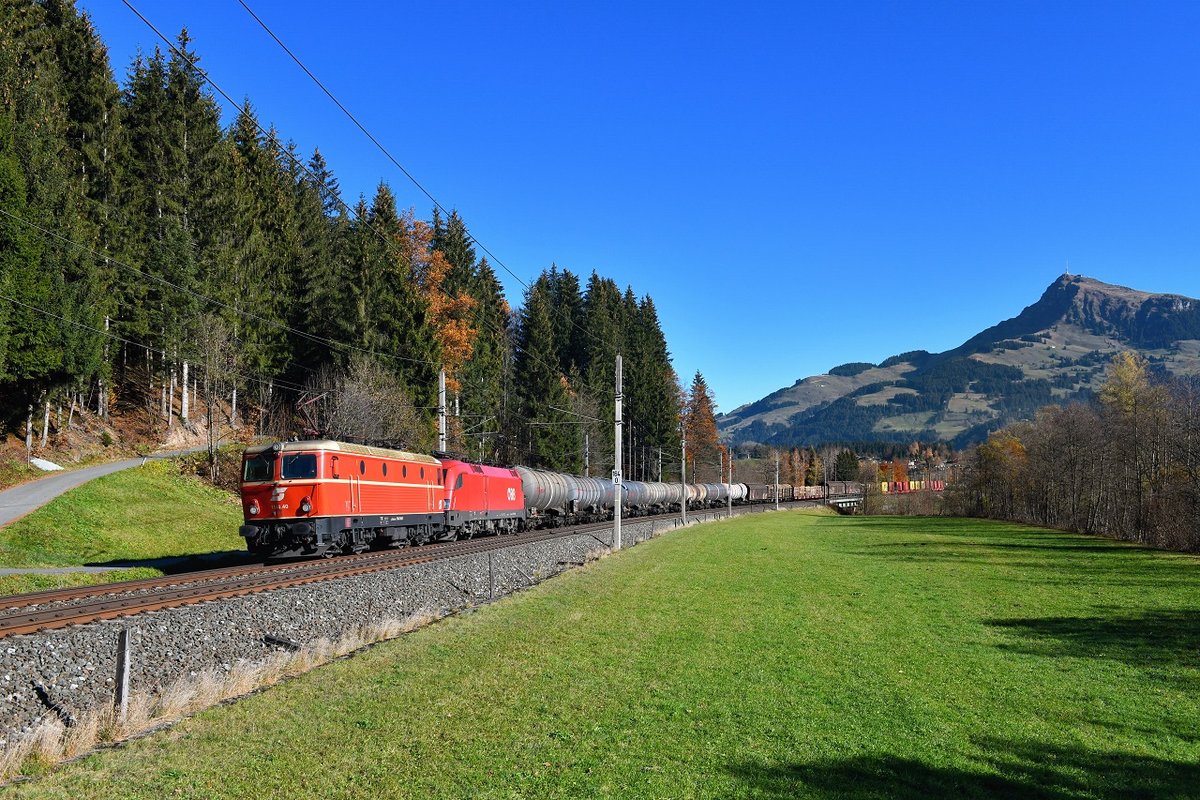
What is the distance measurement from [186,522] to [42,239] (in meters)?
14.2

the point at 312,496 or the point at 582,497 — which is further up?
the point at 312,496

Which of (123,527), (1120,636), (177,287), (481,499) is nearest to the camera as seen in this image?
(1120,636)

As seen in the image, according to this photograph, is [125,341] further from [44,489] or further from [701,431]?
[701,431]

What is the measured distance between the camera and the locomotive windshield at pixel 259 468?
78.4ft

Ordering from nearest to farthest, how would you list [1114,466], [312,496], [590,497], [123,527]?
[312,496] → [123,527] → [590,497] → [1114,466]

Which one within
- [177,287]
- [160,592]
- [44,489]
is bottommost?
[160,592]

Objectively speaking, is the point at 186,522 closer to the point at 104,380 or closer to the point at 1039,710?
the point at 104,380

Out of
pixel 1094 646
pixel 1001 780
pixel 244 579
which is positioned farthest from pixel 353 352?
pixel 1001 780

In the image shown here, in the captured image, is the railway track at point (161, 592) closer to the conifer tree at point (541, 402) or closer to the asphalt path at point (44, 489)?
the asphalt path at point (44, 489)

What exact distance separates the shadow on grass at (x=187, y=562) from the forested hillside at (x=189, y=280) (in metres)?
7.12

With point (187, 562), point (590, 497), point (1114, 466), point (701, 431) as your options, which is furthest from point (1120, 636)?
point (701, 431)

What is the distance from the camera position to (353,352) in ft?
161

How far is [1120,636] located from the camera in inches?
593

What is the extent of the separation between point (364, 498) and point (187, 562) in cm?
592
